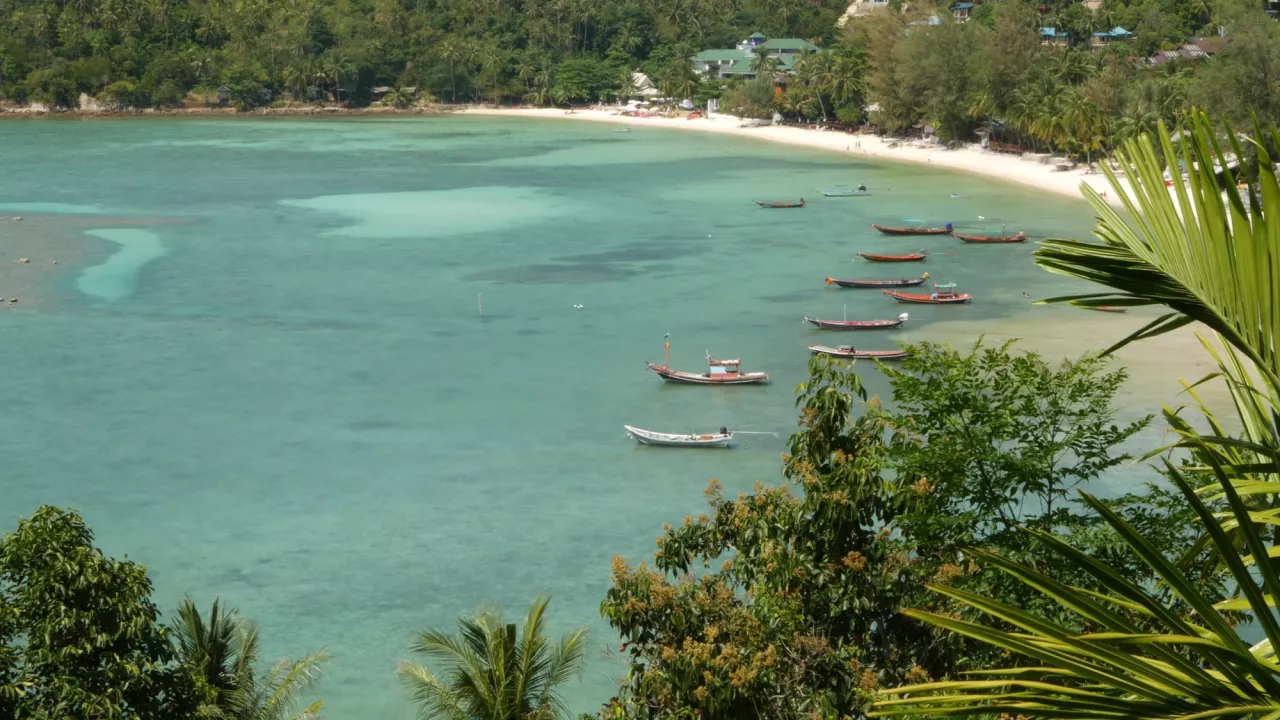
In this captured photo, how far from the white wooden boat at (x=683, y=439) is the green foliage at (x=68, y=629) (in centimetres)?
1691

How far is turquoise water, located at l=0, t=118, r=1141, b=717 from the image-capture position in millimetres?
20703

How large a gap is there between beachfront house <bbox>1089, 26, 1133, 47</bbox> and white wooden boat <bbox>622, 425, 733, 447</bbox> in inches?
2995

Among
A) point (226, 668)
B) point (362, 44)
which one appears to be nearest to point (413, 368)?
point (226, 668)

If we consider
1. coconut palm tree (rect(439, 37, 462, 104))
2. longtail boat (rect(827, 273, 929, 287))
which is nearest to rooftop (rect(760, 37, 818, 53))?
coconut palm tree (rect(439, 37, 462, 104))

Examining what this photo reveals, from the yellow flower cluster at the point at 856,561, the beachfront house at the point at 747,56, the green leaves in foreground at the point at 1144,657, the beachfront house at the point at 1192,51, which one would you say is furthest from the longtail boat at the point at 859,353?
the beachfront house at the point at 747,56

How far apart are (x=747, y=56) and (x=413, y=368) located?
86076 mm

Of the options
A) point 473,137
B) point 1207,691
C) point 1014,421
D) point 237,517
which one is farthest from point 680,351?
point 473,137

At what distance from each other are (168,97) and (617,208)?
7426 cm

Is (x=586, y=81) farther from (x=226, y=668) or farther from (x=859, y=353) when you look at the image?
(x=226, y=668)

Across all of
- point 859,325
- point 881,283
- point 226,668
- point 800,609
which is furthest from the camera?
point 881,283

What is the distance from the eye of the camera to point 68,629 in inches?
348

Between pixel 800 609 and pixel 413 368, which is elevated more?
pixel 800 609

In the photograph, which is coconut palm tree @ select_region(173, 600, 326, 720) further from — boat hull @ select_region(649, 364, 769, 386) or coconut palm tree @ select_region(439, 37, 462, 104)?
coconut palm tree @ select_region(439, 37, 462, 104)

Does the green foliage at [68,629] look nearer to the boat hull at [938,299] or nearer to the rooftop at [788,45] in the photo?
the boat hull at [938,299]
